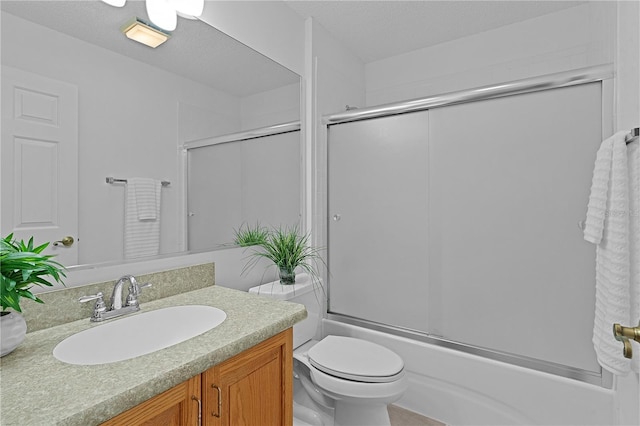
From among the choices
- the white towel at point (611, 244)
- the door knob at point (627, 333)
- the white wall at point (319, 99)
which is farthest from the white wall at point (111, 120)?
the white towel at point (611, 244)

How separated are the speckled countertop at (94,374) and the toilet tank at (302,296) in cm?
62

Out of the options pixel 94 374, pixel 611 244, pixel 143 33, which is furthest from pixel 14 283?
pixel 611 244

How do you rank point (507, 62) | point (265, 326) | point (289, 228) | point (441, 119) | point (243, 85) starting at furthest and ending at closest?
point (507, 62)
point (289, 228)
point (441, 119)
point (243, 85)
point (265, 326)

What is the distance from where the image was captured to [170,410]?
73cm

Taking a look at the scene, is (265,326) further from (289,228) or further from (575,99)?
(575,99)

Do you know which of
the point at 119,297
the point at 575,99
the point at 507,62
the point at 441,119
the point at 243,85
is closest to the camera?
the point at 119,297

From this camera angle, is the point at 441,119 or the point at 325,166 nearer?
the point at 441,119

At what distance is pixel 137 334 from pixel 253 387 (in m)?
0.42

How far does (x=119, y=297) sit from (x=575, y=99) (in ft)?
6.65

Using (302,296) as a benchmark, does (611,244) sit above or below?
above

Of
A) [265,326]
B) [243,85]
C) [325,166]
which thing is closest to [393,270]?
[325,166]

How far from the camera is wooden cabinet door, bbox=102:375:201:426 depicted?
656 mm

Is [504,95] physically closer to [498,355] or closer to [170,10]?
[498,355]

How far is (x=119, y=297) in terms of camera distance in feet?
3.48
